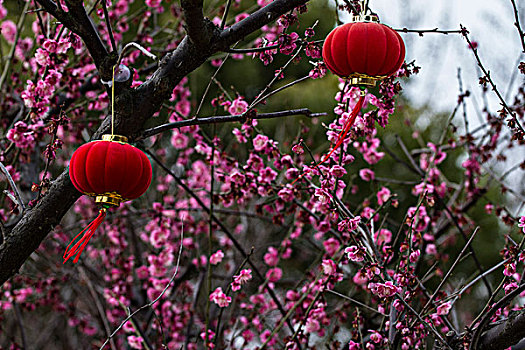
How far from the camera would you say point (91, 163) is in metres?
1.29

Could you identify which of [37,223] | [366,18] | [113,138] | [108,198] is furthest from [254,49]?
[37,223]

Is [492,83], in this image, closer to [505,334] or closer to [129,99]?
[505,334]

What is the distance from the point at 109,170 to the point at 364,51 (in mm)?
682

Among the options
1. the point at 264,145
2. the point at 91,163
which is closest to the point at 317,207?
the point at 264,145

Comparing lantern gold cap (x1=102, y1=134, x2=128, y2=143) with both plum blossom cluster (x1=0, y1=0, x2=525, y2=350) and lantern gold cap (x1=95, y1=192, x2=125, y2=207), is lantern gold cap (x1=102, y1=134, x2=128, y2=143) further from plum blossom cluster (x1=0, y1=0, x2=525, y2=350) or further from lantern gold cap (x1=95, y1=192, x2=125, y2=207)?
plum blossom cluster (x1=0, y1=0, x2=525, y2=350)

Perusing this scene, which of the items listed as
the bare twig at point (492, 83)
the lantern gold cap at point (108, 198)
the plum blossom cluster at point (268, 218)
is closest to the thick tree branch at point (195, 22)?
the plum blossom cluster at point (268, 218)

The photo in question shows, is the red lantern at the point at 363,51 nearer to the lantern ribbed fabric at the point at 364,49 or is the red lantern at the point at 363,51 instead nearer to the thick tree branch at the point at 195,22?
the lantern ribbed fabric at the point at 364,49

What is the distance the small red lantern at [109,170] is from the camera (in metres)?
1.29

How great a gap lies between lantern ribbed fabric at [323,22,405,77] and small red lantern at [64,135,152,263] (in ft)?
1.82

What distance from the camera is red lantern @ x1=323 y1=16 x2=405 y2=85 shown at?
4.40 ft

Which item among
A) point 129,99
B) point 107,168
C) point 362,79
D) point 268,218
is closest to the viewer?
point 107,168

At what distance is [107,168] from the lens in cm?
129

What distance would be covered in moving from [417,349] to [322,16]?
175 inches

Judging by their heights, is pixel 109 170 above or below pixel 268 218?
below
